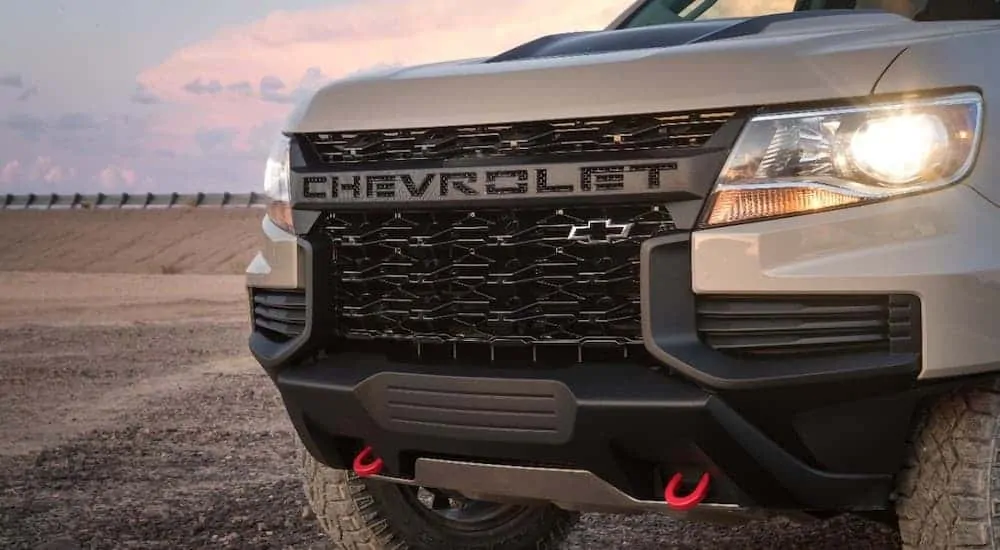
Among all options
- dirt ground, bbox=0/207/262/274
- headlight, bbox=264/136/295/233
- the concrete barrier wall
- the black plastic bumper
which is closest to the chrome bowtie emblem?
the black plastic bumper

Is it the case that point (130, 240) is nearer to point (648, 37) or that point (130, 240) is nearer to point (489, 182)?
point (648, 37)

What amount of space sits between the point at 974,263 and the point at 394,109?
5.07 ft

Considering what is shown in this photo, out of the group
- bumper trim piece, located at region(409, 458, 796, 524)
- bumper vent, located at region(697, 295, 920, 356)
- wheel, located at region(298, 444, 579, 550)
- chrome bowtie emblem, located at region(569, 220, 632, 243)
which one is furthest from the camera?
wheel, located at region(298, 444, 579, 550)

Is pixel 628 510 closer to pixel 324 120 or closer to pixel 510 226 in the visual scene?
pixel 510 226

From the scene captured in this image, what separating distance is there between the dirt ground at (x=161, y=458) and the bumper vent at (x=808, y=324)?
2.32m

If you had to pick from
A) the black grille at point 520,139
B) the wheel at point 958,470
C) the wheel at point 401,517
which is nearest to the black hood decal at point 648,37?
the black grille at point 520,139

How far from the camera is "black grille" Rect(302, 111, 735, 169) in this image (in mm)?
3145

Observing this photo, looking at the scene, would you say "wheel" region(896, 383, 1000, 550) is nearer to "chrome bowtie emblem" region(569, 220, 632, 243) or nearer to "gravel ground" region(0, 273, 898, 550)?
"chrome bowtie emblem" region(569, 220, 632, 243)

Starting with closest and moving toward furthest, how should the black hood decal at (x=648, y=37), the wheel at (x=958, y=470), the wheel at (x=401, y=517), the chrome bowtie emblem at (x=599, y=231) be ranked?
the wheel at (x=958, y=470) → the chrome bowtie emblem at (x=599, y=231) → the black hood decal at (x=648, y=37) → the wheel at (x=401, y=517)

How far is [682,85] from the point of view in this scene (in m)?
3.14

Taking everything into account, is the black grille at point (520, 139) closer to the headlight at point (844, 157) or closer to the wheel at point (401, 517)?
the headlight at point (844, 157)

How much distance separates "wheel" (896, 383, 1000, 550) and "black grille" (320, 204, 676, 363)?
0.72m

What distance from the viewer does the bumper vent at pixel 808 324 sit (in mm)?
2945

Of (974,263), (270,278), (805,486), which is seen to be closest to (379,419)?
(270,278)
